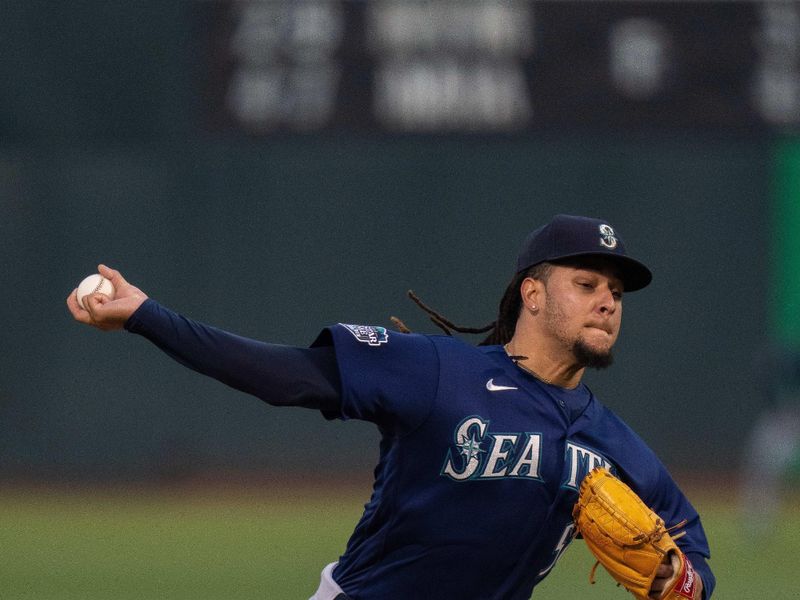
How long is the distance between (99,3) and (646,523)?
10.4 metres

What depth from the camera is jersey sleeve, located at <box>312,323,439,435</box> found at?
11.8 feet

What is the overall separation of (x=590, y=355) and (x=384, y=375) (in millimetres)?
553

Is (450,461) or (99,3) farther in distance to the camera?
(99,3)

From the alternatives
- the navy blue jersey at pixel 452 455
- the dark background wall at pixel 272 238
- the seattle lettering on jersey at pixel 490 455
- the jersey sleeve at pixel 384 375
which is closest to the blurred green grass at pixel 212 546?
the dark background wall at pixel 272 238

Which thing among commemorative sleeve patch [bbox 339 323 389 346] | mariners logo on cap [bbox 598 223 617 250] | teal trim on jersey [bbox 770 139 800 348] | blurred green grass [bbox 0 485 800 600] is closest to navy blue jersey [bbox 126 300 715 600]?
commemorative sleeve patch [bbox 339 323 389 346]

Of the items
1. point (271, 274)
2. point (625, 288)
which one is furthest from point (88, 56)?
point (625, 288)

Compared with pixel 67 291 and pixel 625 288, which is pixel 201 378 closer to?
pixel 67 291

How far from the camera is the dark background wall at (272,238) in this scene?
42.4 feet

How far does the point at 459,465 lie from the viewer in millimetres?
3727

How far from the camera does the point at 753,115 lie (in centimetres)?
1302

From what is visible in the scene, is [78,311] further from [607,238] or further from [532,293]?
[607,238]

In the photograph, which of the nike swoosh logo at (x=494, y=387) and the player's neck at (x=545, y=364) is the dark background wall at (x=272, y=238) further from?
the nike swoosh logo at (x=494, y=387)

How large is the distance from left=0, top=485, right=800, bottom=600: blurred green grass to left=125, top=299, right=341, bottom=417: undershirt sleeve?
14.4 feet

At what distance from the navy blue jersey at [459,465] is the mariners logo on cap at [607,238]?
380mm
